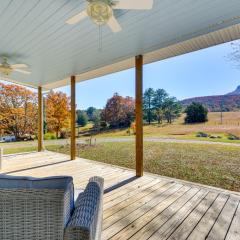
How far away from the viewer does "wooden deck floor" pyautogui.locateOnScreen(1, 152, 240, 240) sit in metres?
2.04

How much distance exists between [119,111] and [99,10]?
20.1ft

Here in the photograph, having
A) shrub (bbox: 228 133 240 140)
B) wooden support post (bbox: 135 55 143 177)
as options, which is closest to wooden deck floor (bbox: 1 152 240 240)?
wooden support post (bbox: 135 55 143 177)

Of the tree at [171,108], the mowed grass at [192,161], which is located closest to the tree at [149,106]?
the tree at [171,108]

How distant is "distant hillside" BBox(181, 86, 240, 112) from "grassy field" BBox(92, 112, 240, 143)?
12 centimetres

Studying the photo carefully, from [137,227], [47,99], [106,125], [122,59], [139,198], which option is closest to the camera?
[137,227]

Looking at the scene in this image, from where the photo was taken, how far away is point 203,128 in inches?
192

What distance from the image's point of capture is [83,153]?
24.2ft

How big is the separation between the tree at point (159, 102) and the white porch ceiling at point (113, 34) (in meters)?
2.05

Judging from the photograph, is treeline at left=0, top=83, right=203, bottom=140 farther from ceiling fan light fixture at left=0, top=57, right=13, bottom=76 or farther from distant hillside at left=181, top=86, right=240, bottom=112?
ceiling fan light fixture at left=0, top=57, right=13, bottom=76

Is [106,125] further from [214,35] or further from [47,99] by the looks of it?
[214,35]

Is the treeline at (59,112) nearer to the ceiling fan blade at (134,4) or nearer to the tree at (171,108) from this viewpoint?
the tree at (171,108)

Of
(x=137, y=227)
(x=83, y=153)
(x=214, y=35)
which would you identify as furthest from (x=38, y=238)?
(x=83, y=153)

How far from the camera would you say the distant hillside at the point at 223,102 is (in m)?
4.28

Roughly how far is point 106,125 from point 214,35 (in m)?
5.93
